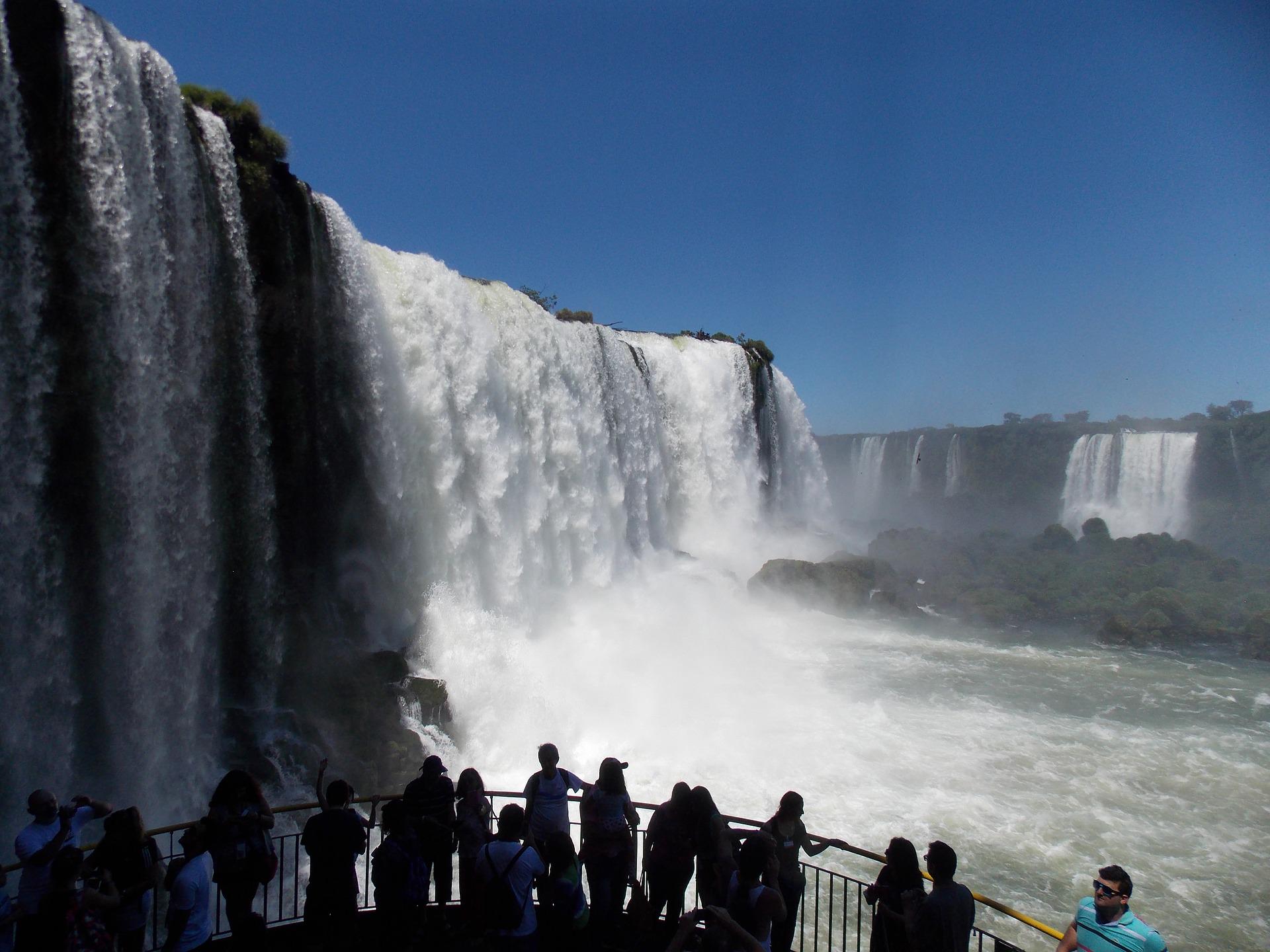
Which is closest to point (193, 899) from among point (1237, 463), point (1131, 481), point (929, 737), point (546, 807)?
point (546, 807)

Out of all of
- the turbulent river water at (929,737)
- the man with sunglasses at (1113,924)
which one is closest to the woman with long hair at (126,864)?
the man with sunglasses at (1113,924)

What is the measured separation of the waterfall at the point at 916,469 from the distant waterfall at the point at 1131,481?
909 centimetres

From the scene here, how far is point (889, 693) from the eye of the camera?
14.5 m

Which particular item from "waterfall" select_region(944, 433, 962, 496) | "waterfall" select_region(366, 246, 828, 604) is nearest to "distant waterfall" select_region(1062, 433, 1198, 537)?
"waterfall" select_region(944, 433, 962, 496)

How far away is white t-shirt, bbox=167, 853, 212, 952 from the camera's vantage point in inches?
137

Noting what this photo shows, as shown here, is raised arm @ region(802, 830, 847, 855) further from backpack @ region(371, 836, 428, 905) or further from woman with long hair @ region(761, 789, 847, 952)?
backpack @ region(371, 836, 428, 905)

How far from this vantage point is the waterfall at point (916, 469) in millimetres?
46688

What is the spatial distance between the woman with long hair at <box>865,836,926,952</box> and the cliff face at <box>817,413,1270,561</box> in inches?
1391

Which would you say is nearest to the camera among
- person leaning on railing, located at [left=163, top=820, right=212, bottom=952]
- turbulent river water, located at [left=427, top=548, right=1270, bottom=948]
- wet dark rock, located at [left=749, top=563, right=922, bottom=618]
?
person leaning on railing, located at [left=163, top=820, right=212, bottom=952]

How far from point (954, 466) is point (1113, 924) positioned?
45203 mm

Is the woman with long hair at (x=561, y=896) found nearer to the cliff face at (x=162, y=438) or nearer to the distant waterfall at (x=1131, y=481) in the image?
the cliff face at (x=162, y=438)

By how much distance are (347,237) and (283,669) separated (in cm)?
648

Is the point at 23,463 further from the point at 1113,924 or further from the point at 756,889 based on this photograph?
the point at 1113,924

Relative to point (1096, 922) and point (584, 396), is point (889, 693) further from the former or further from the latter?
point (1096, 922)
